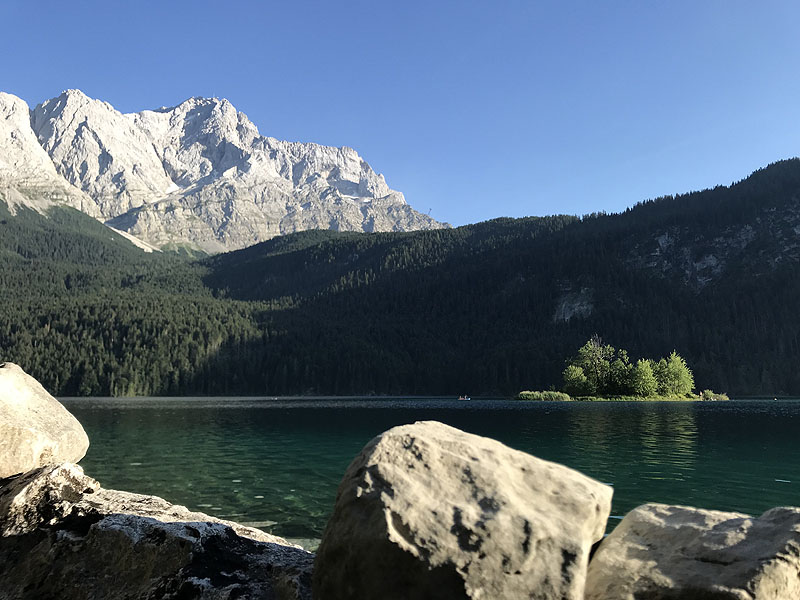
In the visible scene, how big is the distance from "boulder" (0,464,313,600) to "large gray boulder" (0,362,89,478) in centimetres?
177

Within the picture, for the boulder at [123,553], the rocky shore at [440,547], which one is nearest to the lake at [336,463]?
the boulder at [123,553]

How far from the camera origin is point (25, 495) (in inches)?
424

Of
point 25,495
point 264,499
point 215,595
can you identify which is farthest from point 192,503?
point 215,595

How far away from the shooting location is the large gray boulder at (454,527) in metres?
5.96

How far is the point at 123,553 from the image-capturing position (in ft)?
30.0

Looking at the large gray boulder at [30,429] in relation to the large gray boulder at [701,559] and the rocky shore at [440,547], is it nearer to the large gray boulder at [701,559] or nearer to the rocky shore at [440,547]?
the rocky shore at [440,547]

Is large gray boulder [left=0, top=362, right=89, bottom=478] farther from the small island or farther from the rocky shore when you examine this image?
the small island

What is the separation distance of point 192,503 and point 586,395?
150 metres

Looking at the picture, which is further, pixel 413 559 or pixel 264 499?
pixel 264 499

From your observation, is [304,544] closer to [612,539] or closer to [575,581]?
[612,539]

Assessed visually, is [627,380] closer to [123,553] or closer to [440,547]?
[123,553]

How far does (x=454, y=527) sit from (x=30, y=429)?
1183cm

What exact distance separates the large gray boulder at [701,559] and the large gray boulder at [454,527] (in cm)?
64

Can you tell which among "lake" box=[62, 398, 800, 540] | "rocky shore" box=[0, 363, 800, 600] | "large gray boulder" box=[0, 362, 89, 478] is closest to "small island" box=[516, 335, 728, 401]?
"lake" box=[62, 398, 800, 540]
